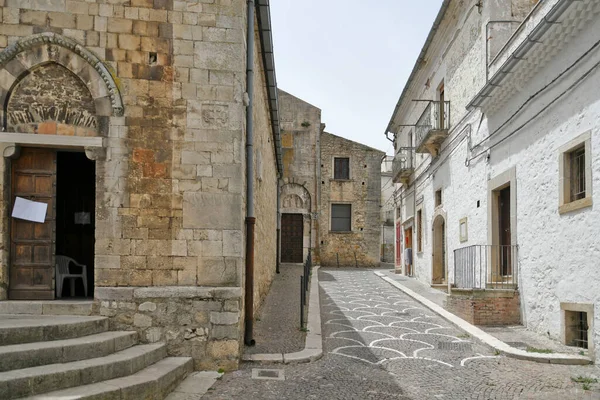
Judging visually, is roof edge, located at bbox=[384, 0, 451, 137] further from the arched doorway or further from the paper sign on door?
the paper sign on door

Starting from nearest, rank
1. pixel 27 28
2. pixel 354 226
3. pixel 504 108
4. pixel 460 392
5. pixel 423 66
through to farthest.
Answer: pixel 460 392 < pixel 27 28 < pixel 504 108 < pixel 423 66 < pixel 354 226

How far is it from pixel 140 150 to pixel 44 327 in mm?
2321

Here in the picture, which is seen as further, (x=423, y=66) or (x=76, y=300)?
(x=423, y=66)

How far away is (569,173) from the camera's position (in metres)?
7.25

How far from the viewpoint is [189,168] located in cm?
612

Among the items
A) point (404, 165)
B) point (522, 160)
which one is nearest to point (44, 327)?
point (522, 160)

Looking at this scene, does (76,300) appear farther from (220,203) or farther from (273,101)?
(273,101)

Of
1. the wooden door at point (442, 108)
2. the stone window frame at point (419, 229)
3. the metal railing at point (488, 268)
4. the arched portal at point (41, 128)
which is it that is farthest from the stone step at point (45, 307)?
the stone window frame at point (419, 229)

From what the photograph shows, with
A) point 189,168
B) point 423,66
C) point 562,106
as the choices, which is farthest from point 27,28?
point 423,66

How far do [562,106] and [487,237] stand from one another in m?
3.80

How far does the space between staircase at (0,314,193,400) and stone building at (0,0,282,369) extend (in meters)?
0.42

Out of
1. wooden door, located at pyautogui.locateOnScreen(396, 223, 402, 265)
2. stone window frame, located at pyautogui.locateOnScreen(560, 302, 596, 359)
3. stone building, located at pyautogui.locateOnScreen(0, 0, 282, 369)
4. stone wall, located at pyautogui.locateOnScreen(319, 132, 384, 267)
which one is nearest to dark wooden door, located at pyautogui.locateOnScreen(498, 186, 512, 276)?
stone window frame, located at pyautogui.locateOnScreen(560, 302, 596, 359)

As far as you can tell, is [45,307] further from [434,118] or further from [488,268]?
[434,118]

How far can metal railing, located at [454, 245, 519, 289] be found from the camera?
9.09 meters
